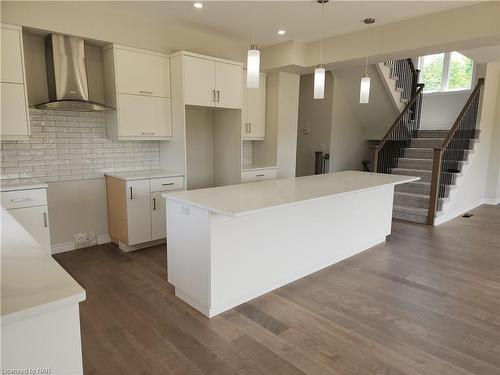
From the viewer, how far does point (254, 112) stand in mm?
5250

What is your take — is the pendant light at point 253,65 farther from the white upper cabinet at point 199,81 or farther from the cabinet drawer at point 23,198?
the cabinet drawer at point 23,198

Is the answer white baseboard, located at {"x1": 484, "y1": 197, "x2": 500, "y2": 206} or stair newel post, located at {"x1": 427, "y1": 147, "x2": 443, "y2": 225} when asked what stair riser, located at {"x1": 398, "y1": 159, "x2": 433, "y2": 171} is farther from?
white baseboard, located at {"x1": 484, "y1": 197, "x2": 500, "y2": 206}

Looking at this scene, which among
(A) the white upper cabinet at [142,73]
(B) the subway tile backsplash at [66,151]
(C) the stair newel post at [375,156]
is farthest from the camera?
(C) the stair newel post at [375,156]

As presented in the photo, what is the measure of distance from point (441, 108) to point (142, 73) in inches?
273

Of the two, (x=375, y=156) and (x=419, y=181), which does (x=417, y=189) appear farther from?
(x=375, y=156)

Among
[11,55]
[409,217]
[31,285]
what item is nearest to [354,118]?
[409,217]

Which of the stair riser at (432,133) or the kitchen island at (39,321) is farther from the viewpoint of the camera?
the stair riser at (432,133)

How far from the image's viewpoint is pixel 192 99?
13.7ft

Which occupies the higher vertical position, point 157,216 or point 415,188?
point 415,188

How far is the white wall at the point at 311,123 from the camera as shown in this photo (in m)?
6.78

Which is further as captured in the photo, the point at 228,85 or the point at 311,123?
the point at 311,123

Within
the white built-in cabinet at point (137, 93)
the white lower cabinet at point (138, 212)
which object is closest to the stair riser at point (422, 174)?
the white built-in cabinet at point (137, 93)

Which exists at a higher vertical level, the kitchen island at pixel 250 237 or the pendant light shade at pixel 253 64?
the pendant light shade at pixel 253 64

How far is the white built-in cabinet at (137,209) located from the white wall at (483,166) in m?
4.30
